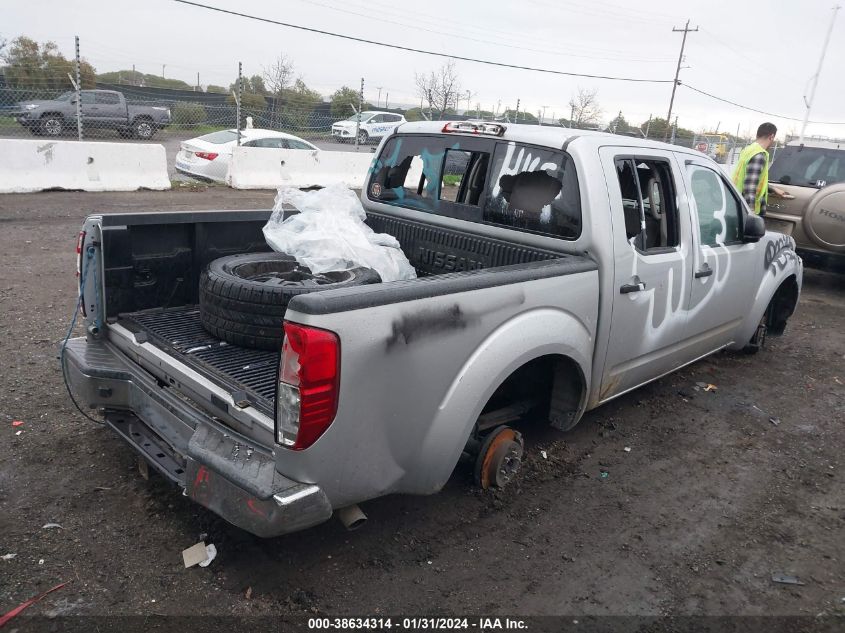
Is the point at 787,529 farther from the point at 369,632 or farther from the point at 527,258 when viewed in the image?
the point at 369,632

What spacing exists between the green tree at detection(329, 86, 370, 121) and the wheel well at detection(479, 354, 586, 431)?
74.1ft

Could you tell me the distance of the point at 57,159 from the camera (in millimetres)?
11172

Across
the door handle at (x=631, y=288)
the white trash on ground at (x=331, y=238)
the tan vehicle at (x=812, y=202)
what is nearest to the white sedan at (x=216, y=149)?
the tan vehicle at (x=812, y=202)

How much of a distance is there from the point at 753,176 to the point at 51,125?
15.4m

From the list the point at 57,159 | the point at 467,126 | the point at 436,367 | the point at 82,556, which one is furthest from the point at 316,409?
the point at 57,159

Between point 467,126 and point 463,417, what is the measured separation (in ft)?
6.87

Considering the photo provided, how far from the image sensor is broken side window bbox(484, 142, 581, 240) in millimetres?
3592

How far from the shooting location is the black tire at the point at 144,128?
1908cm

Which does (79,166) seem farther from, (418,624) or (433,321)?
(418,624)

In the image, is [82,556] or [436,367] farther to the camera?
[82,556]

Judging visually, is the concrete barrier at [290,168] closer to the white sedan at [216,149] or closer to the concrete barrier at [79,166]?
the white sedan at [216,149]

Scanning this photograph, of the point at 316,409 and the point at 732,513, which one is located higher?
the point at 316,409

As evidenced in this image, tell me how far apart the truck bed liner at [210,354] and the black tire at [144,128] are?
1751cm

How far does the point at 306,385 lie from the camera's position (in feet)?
7.50
